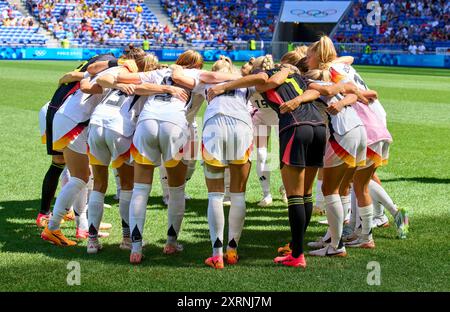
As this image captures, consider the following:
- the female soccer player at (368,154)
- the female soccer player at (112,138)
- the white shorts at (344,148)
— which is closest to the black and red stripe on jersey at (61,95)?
the female soccer player at (112,138)

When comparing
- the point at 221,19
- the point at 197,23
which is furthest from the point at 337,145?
the point at 221,19

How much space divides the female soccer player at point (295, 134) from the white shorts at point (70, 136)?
1.56 metres

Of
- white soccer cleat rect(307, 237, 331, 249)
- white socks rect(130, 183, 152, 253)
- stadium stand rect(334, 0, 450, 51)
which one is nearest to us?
white socks rect(130, 183, 152, 253)

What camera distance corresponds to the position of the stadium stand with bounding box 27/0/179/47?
160 feet

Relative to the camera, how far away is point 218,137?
19.9 ft

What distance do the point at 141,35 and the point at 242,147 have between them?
153ft

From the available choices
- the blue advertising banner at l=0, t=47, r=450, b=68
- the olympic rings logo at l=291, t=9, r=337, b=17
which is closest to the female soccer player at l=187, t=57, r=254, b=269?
the blue advertising banner at l=0, t=47, r=450, b=68

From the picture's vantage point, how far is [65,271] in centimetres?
597

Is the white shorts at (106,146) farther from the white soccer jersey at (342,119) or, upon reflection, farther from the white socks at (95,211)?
the white soccer jersey at (342,119)

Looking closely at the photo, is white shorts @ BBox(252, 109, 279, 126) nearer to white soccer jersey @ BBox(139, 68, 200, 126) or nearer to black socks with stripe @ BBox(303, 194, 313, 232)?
white soccer jersey @ BBox(139, 68, 200, 126)

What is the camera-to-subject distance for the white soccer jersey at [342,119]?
6398mm

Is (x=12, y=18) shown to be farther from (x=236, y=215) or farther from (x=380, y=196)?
(x=236, y=215)

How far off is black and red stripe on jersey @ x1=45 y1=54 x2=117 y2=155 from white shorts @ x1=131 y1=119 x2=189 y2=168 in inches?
50.9

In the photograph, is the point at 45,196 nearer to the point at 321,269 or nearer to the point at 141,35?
the point at 321,269
